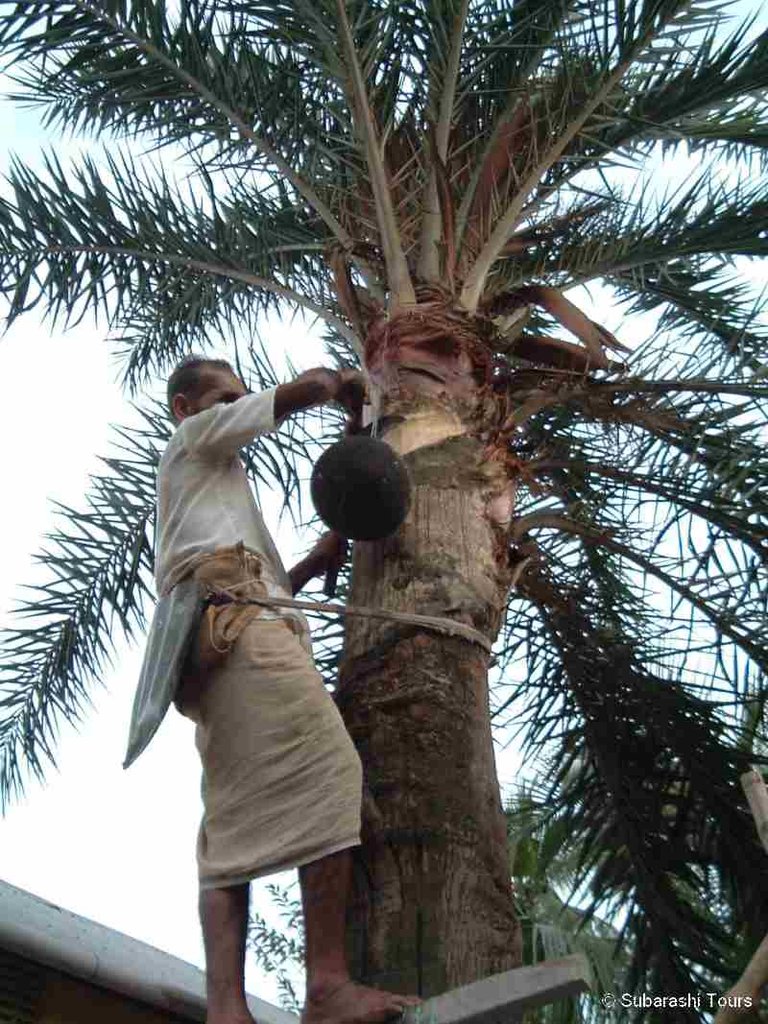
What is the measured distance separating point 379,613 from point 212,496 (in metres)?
0.52

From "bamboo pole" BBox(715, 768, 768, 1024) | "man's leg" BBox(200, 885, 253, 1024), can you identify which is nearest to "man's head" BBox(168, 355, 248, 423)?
"man's leg" BBox(200, 885, 253, 1024)

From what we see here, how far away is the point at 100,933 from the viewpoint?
400 cm

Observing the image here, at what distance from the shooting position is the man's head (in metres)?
3.71

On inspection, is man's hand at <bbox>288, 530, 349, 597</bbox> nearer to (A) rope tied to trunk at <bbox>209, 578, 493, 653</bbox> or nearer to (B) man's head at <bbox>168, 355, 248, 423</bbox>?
(A) rope tied to trunk at <bbox>209, 578, 493, 653</bbox>

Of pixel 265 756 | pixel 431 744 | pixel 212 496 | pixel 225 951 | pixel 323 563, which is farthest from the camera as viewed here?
pixel 323 563

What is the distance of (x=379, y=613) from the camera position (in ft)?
10.8

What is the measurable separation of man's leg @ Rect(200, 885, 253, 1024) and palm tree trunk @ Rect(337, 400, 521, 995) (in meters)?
0.23

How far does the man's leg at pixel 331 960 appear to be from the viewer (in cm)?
249

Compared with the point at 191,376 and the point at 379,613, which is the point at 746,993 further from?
the point at 191,376

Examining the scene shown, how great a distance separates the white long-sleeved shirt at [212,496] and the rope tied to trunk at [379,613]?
0.21 ft

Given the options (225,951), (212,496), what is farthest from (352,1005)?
(212,496)

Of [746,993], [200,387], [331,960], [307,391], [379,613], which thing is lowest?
[746,993]

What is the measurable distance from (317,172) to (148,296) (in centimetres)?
103

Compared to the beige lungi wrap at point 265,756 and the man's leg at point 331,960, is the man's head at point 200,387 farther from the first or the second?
the man's leg at point 331,960
